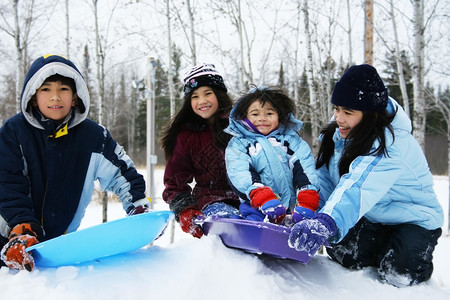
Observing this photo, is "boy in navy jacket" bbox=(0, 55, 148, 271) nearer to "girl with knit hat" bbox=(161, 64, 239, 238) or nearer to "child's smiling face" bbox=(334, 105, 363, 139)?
"girl with knit hat" bbox=(161, 64, 239, 238)

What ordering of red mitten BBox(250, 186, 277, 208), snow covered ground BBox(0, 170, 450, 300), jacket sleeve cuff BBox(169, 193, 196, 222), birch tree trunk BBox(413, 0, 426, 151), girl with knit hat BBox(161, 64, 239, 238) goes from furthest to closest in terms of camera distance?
1. birch tree trunk BBox(413, 0, 426, 151)
2. girl with knit hat BBox(161, 64, 239, 238)
3. jacket sleeve cuff BBox(169, 193, 196, 222)
4. red mitten BBox(250, 186, 277, 208)
5. snow covered ground BBox(0, 170, 450, 300)

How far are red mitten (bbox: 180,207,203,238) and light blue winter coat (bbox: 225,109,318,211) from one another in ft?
1.17

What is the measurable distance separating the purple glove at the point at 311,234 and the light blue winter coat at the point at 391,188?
0.09 metres

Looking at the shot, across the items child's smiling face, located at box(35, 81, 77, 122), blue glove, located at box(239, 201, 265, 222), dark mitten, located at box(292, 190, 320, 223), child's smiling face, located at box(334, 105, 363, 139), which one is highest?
child's smiling face, located at box(35, 81, 77, 122)

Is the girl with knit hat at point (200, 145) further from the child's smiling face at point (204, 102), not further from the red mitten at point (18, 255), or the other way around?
the red mitten at point (18, 255)

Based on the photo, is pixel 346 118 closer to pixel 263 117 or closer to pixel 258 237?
pixel 263 117

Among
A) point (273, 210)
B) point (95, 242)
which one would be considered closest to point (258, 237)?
point (273, 210)

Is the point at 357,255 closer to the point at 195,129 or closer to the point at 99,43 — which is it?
the point at 195,129

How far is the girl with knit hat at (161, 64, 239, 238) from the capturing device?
8.35 feet

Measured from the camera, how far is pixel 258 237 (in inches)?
66.0

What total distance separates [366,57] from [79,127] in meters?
4.55

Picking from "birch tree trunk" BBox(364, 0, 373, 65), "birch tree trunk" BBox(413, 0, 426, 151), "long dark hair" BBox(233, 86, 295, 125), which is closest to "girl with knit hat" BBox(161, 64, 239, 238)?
"long dark hair" BBox(233, 86, 295, 125)

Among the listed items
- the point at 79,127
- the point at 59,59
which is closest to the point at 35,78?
the point at 59,59

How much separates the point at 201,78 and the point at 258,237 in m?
1.34
